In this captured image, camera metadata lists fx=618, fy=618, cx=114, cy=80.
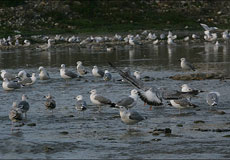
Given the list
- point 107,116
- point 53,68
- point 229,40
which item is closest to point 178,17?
point 229,40

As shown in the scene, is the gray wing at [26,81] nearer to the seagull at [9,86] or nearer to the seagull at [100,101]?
the seagull at [9,86]

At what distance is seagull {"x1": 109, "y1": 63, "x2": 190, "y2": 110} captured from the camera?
50.7ft

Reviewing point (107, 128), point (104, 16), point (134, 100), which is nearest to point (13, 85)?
point (134, 100)

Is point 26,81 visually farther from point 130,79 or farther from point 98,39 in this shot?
point 98,39

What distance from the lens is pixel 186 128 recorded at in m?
14.9

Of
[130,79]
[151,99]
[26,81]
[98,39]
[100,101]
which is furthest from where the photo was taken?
[98,39]

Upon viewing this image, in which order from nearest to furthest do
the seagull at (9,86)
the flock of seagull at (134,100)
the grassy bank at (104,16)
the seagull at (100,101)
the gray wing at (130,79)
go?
the flock of seagull at (134,100) → the gray wing at (130,79) → the seagull at (100,101) → the seagull at (9,86) → the grassy bank at (104,16)

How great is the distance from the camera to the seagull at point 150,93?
1546cm

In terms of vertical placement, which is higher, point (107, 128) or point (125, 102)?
point (125, 102)

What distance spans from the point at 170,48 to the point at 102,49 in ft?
15.6

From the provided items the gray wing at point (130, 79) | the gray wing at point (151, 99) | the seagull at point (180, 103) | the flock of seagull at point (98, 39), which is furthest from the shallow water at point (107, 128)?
the flock of seagull at point (98, 39)

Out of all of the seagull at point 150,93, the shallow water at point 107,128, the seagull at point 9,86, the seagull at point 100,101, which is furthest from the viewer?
the seagull at point 9,86

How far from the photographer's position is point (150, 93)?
636 inches

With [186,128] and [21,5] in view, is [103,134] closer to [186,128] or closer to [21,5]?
[186,128]
